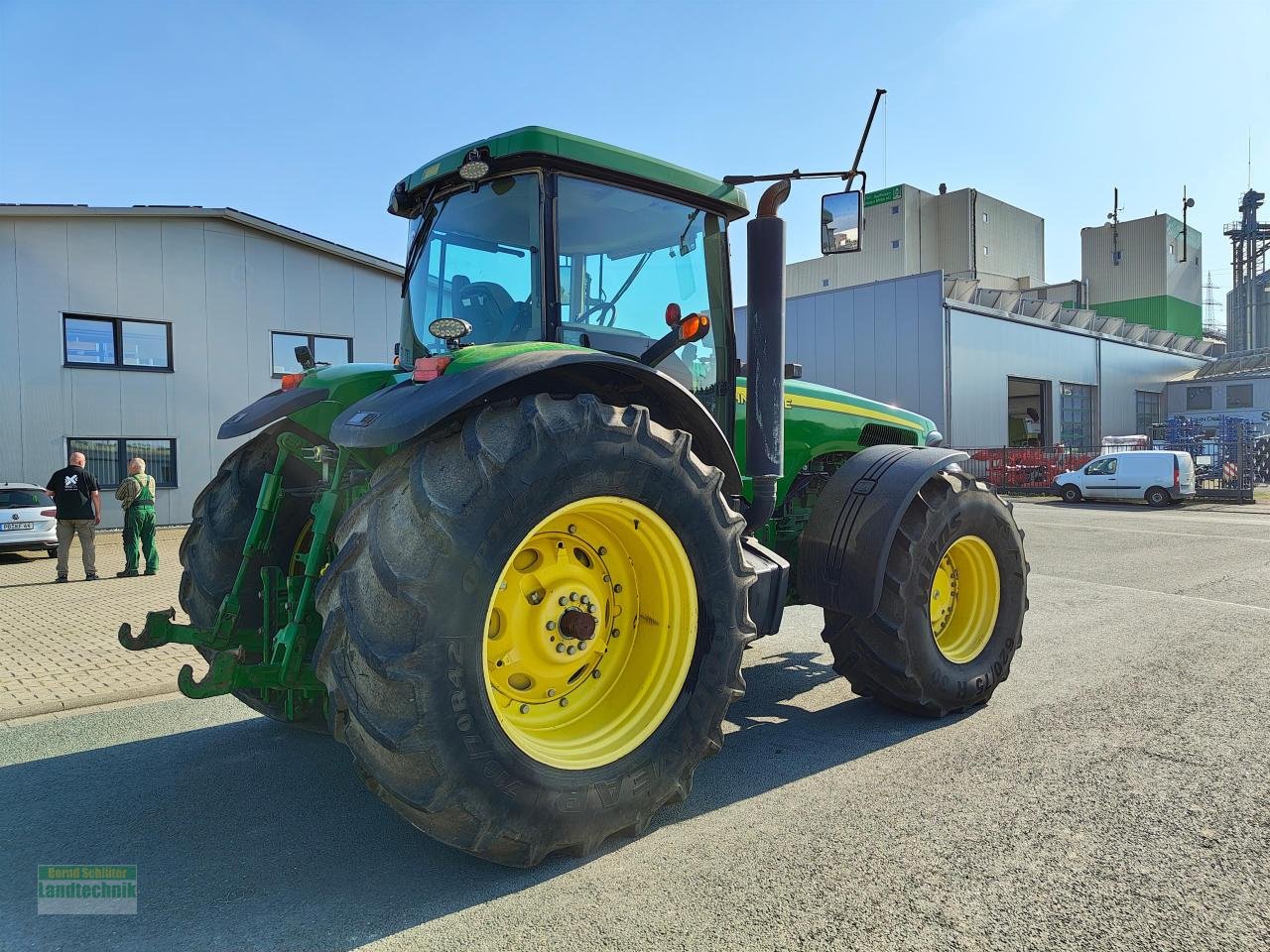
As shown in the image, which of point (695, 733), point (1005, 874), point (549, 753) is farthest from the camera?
point (695, 733)

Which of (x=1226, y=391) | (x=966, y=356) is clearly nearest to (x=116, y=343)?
(x=966, y=356)

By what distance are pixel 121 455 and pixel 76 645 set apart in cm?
1174

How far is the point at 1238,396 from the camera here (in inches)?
1533

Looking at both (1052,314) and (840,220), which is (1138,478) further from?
(840,220)

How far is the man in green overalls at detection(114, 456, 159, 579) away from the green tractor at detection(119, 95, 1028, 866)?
7807 millimetres

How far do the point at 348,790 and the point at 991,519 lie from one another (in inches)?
136

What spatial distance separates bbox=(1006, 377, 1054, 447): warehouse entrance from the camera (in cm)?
3406

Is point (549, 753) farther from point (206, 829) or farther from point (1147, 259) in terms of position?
point (1147, 259)

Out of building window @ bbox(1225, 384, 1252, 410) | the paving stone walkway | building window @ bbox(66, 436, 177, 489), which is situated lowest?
the paving stone walkway

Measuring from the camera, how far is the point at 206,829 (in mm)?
3160

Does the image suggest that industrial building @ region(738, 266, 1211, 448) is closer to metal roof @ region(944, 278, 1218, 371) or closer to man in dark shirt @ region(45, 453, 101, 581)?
metal roof @ region(944, 278, 1218, 371)

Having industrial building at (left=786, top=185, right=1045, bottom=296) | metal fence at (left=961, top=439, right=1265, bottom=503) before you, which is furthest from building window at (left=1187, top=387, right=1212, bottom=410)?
metal fence at (left=961, top=439, right=1265, bottom=503)

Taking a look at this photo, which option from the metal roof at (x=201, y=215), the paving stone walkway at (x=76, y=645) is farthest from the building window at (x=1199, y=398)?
the paving stone walkway at (x=76, y=645)

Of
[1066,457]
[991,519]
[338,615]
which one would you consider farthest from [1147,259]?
[338,615]
